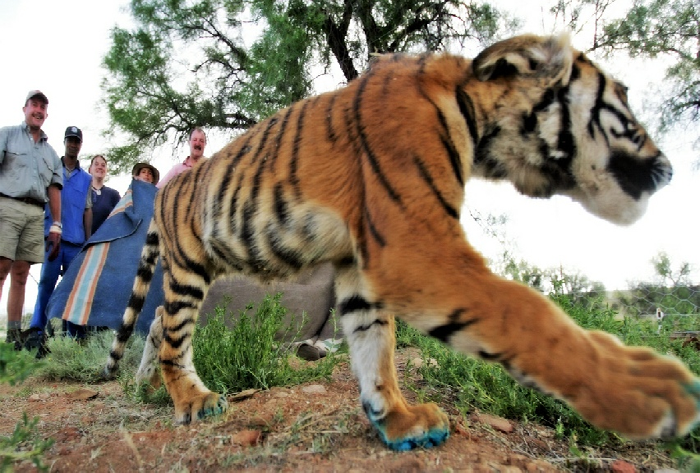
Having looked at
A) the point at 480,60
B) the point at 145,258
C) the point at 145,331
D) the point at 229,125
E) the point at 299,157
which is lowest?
the point at 145,331

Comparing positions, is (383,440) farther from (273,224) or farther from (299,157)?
(299,157)

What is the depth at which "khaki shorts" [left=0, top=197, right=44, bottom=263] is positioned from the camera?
5.10 meters

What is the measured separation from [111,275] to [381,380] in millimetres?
4357

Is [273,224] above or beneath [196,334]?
above

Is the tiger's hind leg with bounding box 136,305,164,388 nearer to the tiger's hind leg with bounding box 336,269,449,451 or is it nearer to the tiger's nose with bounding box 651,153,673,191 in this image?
the tiger's hind leg with bounding box 336,269,449,451

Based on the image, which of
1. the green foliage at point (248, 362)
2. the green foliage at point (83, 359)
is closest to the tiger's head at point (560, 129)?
the green foliage at point (248, 362)

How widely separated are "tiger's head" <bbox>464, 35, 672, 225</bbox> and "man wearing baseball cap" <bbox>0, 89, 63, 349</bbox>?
16.6 feet

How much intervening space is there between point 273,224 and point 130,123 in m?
9.90

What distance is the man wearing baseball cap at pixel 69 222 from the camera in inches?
232

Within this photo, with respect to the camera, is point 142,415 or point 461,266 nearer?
point 461,266

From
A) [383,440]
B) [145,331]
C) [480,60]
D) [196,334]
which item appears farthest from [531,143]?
[145,331]

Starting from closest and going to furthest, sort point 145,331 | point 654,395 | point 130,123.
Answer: point 654,395
point 145,331
point 130,123

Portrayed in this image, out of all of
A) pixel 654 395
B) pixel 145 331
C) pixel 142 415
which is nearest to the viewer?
pixel 654 395

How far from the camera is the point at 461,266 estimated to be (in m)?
1.47
